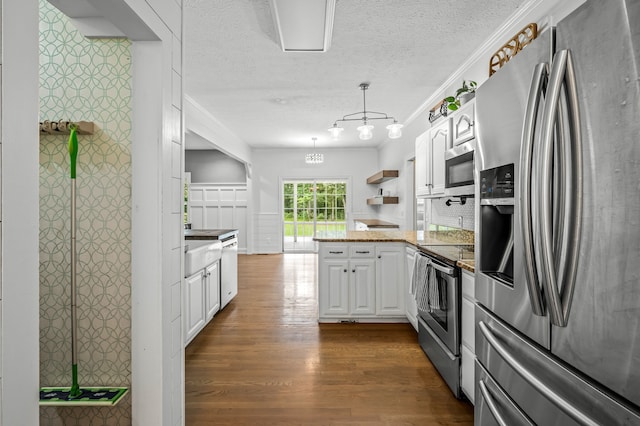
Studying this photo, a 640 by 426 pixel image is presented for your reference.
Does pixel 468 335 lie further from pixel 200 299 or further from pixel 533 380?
pixel 200 299

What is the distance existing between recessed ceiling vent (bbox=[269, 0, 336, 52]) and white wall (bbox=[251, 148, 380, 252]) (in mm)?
5486

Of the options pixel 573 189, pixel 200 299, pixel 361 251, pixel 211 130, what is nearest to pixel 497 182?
pixel 573 189

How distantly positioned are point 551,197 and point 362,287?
2.60m

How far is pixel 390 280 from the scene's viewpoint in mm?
3359

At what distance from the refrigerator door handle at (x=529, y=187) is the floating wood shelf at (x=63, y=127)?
5.78 feet

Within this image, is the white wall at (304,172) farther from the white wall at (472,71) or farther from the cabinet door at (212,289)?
the cabinet door at (212,289)

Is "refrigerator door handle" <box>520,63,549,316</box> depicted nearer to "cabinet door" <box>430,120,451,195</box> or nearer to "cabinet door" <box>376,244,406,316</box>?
"cabinet door" <box>430,120,451,195</box>

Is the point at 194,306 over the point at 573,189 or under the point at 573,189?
under

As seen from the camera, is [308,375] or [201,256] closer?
[308,375]

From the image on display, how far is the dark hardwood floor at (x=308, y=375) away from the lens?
6.36 feet

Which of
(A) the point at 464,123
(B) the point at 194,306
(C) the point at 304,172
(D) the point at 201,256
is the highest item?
(C) the point at 304,172

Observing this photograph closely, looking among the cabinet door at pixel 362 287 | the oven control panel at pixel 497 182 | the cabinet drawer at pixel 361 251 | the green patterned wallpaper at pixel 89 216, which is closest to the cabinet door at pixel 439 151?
the cabinet drawer at pixel 361 251

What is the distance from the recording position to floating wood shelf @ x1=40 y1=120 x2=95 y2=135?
148cm

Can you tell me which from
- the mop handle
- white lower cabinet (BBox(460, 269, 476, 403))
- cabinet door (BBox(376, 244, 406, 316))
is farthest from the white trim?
white lower cabinet (BBox(460, 269, 476, 403))
